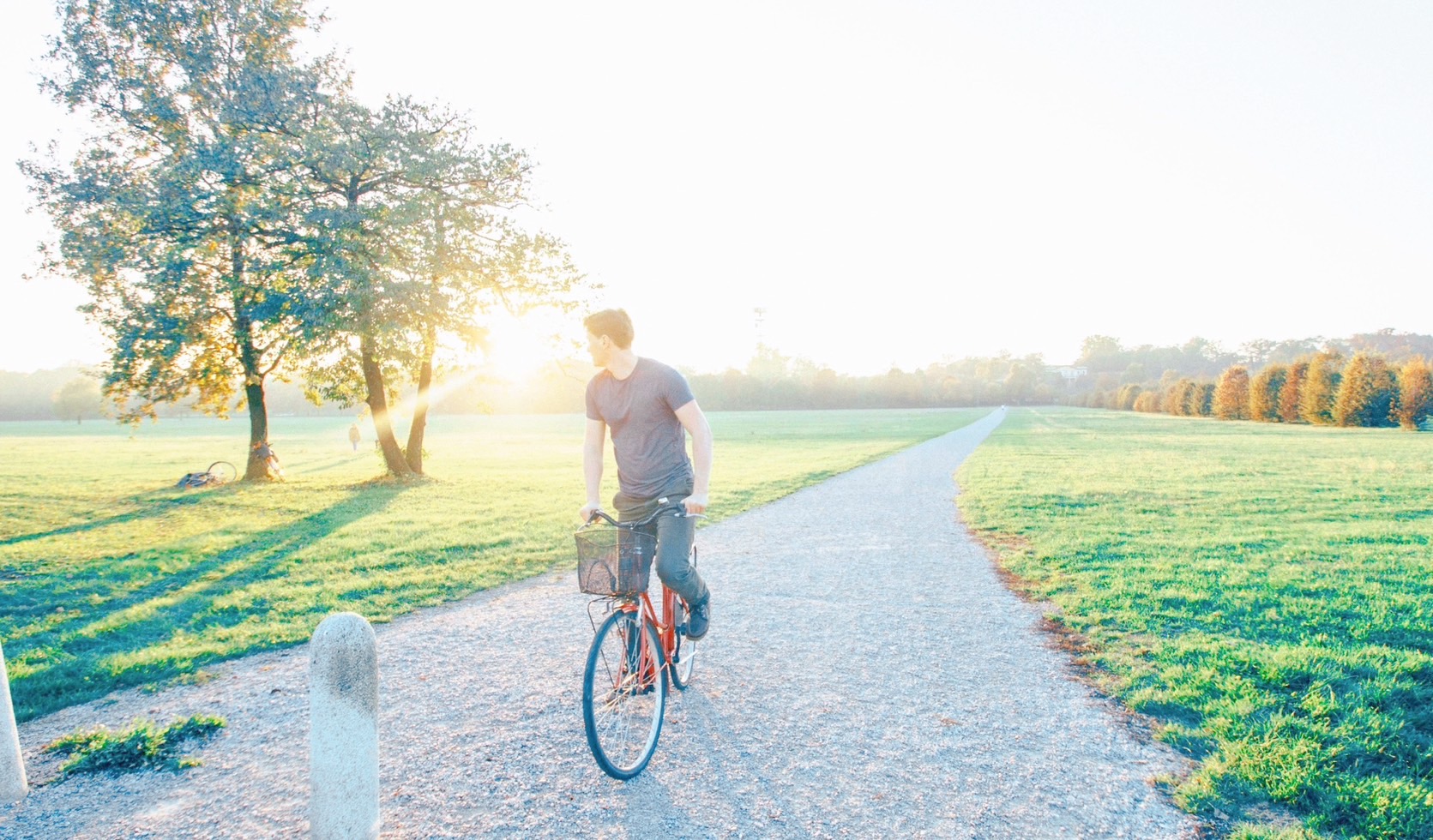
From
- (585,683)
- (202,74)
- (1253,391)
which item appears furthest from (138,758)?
(1253,391)

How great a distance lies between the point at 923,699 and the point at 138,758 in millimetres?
4273

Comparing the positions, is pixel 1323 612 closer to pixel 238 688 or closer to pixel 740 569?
pixel 740 569

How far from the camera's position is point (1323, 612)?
575 cm

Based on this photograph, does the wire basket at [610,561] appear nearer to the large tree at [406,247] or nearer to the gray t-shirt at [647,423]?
the gray t-shirt at [647,423]

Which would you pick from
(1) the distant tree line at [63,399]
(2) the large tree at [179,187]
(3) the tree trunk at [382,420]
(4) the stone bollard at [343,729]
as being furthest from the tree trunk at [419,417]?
(1) the distant tree line at [63,399]

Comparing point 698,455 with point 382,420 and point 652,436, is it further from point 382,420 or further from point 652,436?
point 382,420

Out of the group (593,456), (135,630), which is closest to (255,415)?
(135,630)

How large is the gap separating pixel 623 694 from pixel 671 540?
32.0 inches

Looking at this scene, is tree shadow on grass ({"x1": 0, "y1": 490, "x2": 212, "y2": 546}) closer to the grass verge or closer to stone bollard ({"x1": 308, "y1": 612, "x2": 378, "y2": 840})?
the grass verge

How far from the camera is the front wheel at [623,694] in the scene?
3.25 m

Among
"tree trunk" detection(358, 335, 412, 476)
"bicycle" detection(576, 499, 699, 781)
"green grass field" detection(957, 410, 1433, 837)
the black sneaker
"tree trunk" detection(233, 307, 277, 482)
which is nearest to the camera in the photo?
"green grass field" detection(957, 410, 1433, 837)

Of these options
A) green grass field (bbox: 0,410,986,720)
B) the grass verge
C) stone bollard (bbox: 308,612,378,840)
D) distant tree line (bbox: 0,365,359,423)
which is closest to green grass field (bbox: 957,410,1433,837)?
stone bollard (bbox: 308,612,378,840)

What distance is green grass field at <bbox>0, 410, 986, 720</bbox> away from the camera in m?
5.54

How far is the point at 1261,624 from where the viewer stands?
5.55 metres
